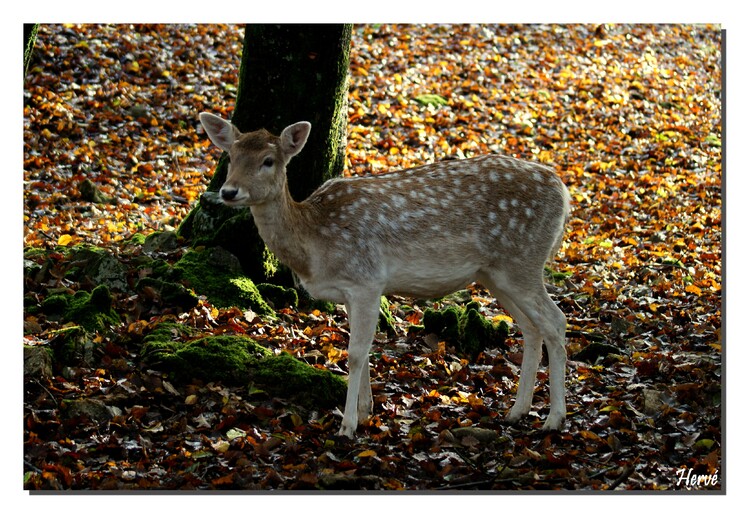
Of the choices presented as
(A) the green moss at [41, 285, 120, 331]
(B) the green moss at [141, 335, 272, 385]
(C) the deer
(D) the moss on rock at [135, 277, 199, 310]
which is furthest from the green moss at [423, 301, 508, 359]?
(A) the green moss at [41, 285, 120, 331]

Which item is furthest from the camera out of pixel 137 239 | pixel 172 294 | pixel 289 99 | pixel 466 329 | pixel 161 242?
pixel 137 239

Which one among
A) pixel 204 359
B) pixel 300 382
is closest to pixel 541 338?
pixel 300 382

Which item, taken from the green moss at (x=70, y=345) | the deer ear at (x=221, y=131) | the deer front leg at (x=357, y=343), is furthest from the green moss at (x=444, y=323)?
the green moss at (x=70, y=345)

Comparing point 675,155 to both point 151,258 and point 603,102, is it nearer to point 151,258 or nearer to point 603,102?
point 603,102

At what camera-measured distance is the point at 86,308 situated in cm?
594

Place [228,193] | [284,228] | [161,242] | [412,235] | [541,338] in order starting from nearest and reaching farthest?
1. [228,193]
2. [284,228]
3. [412,235]
4. [541,338]
5. [161,242]

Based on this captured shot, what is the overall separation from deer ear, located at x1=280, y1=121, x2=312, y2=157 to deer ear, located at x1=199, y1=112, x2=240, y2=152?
29cm

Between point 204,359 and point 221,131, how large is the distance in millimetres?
1387

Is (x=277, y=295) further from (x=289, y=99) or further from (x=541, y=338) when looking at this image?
(x=541, y=338)

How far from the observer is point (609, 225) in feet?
29.5

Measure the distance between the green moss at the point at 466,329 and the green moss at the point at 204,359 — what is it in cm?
138

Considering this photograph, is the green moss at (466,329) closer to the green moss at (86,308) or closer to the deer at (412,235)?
the deer at (412,235)

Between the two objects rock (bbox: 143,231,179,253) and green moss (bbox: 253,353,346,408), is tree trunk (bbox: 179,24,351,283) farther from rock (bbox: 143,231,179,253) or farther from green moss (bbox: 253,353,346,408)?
green moss (bbox: 253,353,346,408)

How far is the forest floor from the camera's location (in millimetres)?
4953
